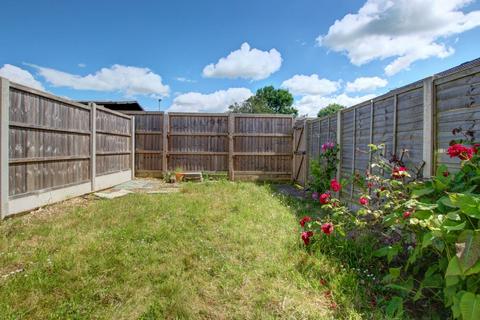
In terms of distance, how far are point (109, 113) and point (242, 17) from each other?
439 cm

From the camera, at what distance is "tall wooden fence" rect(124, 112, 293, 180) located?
8047mm

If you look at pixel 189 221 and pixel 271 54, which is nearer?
pixel 189 221

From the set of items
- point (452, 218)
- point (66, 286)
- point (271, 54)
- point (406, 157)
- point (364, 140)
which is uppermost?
point (271, 54)

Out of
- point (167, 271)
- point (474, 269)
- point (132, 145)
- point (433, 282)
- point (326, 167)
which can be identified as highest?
point (132, 145)

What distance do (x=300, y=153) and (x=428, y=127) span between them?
16.5 feet

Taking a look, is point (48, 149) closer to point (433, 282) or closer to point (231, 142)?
point (231, 142)

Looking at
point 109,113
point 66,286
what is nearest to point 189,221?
point 66,286

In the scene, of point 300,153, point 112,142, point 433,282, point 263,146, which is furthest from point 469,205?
point 112,142

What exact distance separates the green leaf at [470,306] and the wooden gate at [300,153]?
5.81 meters

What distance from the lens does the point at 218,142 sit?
8.15 meters

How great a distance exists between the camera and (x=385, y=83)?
8.01 metres

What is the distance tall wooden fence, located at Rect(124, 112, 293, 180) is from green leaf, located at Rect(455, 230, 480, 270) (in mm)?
6885

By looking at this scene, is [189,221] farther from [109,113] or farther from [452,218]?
[109,113]

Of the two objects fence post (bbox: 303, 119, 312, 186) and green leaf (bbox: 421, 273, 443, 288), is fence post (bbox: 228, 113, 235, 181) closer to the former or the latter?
fence post (bbox: 303, 119, 312, 186)
